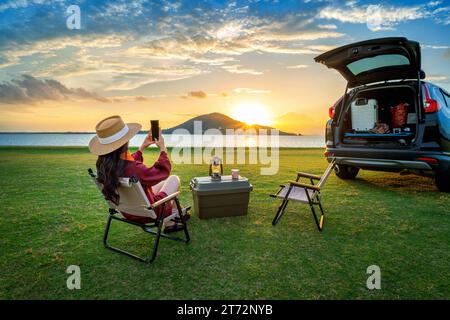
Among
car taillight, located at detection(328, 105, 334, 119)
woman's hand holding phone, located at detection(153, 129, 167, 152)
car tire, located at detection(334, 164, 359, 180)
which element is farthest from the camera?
car tire, located at detection(334, 164, 359, 180)

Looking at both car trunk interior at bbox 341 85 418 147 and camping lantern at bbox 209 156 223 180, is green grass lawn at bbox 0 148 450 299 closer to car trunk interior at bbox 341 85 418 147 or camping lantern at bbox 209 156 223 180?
camping lantern at bbox 209 156 223 180

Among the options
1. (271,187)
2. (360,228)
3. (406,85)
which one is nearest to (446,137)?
(406,85)

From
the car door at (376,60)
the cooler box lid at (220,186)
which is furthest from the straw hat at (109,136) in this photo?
the car door at (376,60)

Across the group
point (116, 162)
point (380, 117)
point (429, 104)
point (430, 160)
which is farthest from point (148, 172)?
point (380, 117)

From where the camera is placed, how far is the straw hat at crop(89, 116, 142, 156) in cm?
304

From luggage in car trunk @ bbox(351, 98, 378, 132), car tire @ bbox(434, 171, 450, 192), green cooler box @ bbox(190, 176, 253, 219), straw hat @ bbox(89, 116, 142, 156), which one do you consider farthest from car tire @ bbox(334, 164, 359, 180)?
straw hat @ bbox(89, 116, 142, 156)

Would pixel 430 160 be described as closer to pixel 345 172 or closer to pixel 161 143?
pixel 345 172

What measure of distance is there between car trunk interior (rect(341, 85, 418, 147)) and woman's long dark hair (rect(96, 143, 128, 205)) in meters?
4.85

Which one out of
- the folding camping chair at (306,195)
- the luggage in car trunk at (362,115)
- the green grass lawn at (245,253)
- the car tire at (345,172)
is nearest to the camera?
the green grass lawn at (245,253)

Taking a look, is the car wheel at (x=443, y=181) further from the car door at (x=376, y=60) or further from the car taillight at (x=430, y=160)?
the car door at (x=376, y=60)

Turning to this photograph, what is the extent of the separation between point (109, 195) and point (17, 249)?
4.39 feet

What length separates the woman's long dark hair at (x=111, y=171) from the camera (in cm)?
296

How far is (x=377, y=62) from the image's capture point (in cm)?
550

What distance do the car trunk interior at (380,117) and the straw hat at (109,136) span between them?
15.5 ft
